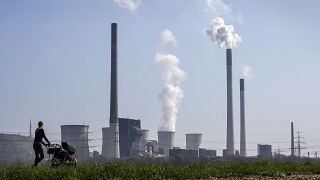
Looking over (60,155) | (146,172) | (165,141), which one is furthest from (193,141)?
(146,172)

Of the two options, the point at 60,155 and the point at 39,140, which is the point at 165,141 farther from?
the point at 39,140

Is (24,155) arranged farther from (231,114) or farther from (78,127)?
(231,114)

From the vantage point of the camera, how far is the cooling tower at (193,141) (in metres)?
148

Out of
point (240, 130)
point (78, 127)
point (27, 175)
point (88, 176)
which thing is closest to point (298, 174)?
point (88, 176)

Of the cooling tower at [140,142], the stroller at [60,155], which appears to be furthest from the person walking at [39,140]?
the cooling tower at [140,142]

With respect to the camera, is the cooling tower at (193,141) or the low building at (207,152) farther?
the cooling tower at (193,141)

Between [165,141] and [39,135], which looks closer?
[39,135]

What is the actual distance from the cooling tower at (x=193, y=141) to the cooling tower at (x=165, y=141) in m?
8.81

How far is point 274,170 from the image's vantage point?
15.5 m

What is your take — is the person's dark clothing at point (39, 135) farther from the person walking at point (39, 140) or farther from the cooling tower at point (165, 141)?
the cooling tower at point (165, 141)

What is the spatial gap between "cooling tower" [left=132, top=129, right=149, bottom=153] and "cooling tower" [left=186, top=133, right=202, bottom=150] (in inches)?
726

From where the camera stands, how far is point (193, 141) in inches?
5866

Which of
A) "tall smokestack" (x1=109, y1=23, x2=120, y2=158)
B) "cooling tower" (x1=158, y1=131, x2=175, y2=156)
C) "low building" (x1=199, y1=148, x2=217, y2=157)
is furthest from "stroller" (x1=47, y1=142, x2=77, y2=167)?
"low building" (x1=199, y1=148, x2=217, y2=157)

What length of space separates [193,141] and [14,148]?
51327 mm
